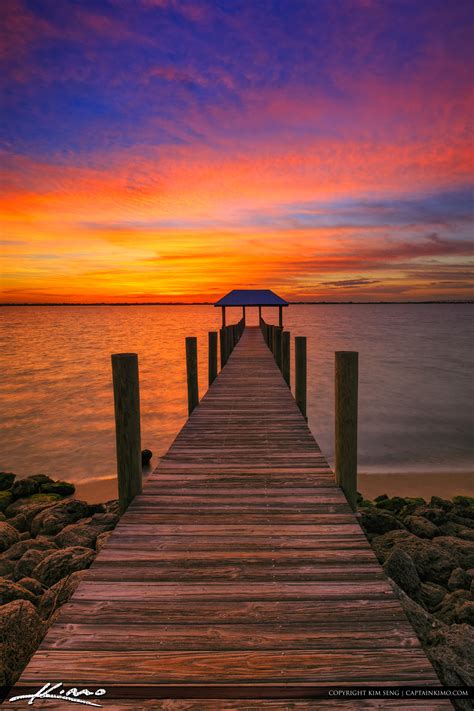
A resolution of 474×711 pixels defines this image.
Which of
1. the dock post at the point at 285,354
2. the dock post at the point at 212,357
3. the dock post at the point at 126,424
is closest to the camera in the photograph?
the dock post at the point at 126,424

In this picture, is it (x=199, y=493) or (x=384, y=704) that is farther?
(x=199, y=493)

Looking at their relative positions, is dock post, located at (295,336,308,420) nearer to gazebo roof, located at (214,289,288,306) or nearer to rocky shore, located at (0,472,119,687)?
rocky shore, located at (0,472,119,687)

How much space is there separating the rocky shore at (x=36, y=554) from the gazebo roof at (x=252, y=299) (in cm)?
1587

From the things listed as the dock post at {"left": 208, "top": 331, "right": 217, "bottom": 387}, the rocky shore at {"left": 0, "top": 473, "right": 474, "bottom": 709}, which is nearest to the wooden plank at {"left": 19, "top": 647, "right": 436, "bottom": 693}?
the rocky shore at {"left": 0, "top": 473, "right": 474, "bottom": 709}

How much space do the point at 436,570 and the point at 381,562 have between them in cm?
64

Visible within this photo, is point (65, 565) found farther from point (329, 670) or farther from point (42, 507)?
point (329, 670)

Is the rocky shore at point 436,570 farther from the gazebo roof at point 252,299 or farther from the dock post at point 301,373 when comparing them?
the gazebo roof at point 252,299

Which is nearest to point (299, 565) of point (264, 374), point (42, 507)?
point (42, 507)

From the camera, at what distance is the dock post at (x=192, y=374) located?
8297mm

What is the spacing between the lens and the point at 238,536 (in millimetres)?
3219

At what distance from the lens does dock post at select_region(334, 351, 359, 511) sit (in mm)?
4008

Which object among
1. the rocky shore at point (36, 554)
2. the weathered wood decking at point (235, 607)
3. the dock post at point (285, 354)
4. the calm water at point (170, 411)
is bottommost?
the calm water at point (170, 411)

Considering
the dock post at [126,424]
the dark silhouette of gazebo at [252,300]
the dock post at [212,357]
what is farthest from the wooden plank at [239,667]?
the dark silhouette of gazebo at [252,300]

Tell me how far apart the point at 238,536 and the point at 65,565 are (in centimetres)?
295
